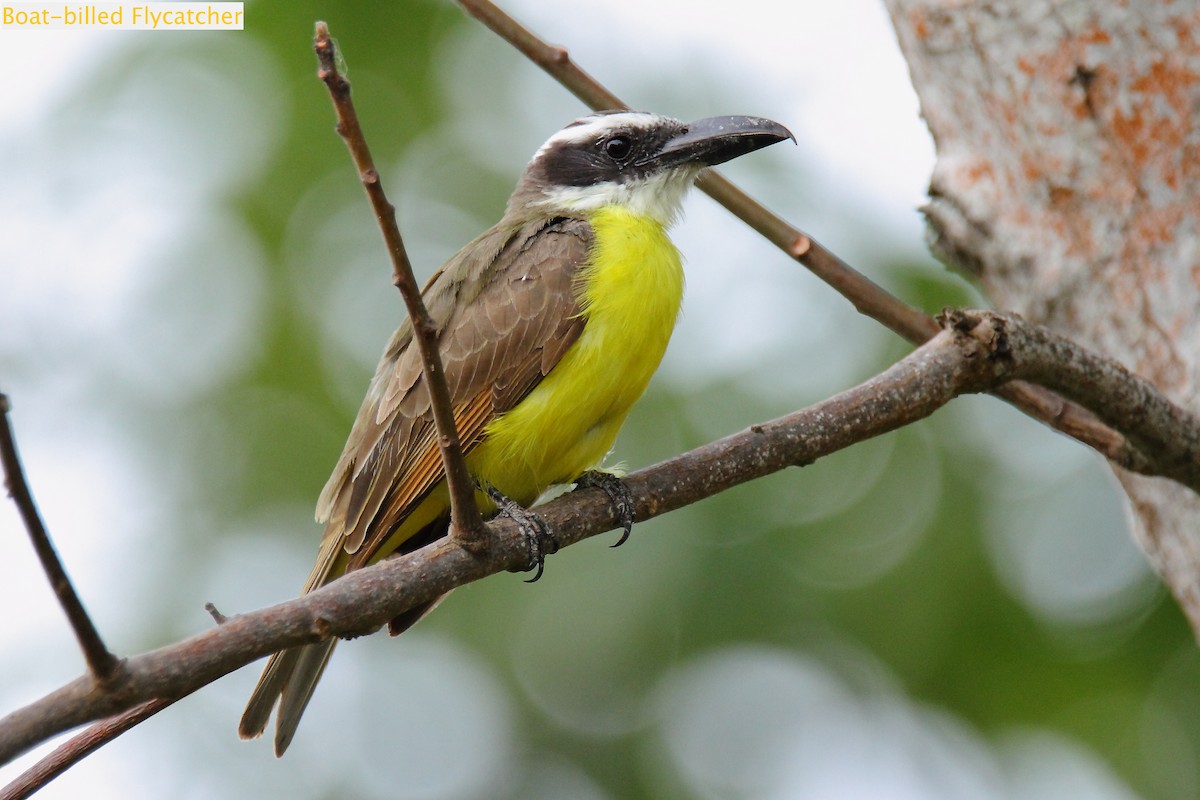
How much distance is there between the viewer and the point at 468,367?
4.42 m

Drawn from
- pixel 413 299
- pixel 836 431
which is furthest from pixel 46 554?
pixel 836 431

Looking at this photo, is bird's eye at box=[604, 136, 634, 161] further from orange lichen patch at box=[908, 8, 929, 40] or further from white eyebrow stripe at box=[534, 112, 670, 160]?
orange lichen patch at box=[908, 8, 929, 40]

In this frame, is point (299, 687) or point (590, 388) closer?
point (299, 687)

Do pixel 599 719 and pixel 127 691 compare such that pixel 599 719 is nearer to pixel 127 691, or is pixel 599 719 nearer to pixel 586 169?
pixel 586 169

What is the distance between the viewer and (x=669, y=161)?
502cm

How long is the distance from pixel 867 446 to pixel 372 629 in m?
5.18

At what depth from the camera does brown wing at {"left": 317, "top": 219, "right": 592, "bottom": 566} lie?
13.9ft

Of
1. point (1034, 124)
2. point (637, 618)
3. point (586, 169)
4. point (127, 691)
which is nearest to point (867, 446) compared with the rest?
point (637, 618)

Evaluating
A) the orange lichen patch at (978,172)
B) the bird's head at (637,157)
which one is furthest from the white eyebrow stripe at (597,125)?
the orange lichen patch at (978,172)

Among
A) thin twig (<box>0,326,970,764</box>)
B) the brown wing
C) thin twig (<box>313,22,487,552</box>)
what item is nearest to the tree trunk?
thin twig (<box>0,326,970,764</box>)

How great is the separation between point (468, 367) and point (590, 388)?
0.47m

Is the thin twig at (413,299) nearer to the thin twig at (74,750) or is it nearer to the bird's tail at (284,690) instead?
the thin twig at (74,750)

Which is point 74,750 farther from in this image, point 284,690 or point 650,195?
point 650,195

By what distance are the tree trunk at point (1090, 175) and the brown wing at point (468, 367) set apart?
1.38m
